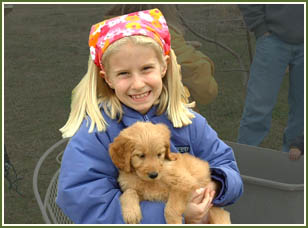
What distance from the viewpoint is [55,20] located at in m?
6.36

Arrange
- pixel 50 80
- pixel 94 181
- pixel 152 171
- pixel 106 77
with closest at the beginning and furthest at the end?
pixel 152 171
pixel 94 181
pixel 106 77
pixel 50 80

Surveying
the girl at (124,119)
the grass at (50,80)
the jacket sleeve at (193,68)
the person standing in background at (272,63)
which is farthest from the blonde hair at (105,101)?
the grass at (50,80)

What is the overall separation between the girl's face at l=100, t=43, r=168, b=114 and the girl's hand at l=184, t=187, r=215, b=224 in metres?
0.39

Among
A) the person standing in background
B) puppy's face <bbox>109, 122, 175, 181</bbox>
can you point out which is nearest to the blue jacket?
puppy's face <bbox>109, 122, 175, 181</bbox>

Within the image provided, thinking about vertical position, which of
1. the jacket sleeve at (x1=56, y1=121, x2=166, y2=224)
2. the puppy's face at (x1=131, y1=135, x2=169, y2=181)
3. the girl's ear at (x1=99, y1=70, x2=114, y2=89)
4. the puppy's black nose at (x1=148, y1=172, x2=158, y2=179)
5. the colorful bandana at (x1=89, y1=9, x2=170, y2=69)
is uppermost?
the colorful bandana at (x1=89, y1=9, x2=170, y2=69)

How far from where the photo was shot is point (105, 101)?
1.67 meters

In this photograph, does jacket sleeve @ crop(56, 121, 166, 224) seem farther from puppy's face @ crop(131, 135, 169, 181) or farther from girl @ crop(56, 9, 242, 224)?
puppy's face @ crop(131, 135, 169, 181)

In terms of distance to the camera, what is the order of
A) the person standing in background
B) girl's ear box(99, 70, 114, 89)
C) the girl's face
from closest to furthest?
the girl's face < girl's ear box(99, 70, 114, 89) < the person standing in background

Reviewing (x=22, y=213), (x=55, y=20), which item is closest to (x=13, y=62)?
(x=55, y=20)

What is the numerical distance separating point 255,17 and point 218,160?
185 cm

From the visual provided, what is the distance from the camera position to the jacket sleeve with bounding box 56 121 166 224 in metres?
1.49

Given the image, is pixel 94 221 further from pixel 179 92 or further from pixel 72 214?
pixel 179 92

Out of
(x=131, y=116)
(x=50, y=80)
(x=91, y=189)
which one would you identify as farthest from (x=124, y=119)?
(x=50, y=80)

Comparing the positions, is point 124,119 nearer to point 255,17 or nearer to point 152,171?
point 152,171
